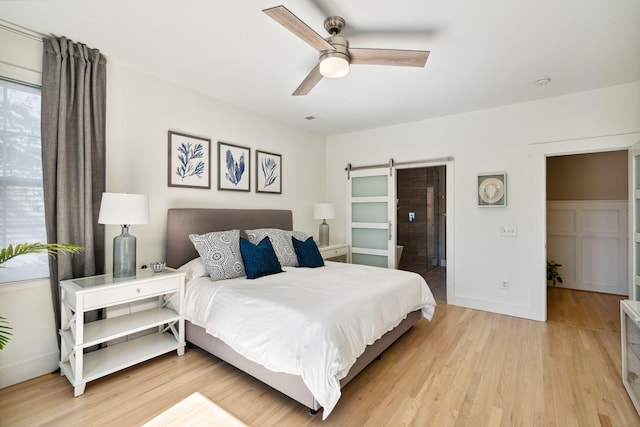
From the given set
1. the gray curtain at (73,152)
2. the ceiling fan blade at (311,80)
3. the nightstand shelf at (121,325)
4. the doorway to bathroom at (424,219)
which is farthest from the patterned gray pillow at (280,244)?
the doorway to bathroom at (424,219)

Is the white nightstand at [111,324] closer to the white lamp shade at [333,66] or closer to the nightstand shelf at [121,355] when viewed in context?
the nightstand shelf at [121,355]

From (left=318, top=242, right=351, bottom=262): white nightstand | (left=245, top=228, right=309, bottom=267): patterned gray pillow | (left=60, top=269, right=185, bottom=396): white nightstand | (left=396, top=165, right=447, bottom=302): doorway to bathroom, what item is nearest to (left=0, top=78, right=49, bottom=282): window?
(left=60, top=269, right=185, bottom=396): white nightstand

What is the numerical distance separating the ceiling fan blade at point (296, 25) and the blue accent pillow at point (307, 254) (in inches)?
81.0

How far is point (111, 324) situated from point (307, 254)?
1.86m

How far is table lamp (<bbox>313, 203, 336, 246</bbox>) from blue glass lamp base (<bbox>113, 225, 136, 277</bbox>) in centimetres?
261

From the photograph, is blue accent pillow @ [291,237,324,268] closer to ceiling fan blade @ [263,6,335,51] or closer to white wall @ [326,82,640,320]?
white wall @ [326,82,640,320]

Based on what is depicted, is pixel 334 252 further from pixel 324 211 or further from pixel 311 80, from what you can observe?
pixel 311 80

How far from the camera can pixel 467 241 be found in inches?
154

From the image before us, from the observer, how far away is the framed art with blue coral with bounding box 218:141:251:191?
352 centimetres

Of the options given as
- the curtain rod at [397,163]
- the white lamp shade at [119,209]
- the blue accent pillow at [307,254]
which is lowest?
the blue accent pillow at [307,254]

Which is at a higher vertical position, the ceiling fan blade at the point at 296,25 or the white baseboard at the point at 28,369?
the ceiling fan blade at the point at 296,25

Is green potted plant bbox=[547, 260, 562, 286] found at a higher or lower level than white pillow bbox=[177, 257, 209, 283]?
lower

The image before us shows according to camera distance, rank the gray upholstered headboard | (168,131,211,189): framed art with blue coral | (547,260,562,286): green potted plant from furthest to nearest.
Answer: (547,260,562,286): green potted plant < (168,131,211,189): framed art with blue coral < the gray upholstered headboard

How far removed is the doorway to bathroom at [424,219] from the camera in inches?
253
